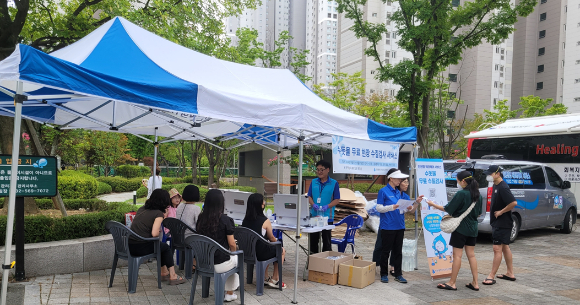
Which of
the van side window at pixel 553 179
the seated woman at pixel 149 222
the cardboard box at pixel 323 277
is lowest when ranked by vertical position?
the cardboard box at pixel 323 277

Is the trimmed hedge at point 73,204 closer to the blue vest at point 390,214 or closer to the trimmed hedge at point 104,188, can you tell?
the blue vest at point 390,214

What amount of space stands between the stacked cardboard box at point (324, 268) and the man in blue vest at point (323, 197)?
0.50 meters

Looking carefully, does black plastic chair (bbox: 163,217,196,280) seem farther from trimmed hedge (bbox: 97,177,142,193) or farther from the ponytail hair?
trimmed hedge (bbox: 97,177,142,193)

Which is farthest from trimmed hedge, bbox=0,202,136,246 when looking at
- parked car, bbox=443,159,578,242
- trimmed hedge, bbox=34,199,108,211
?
parked car, bbox=443,159,578,242

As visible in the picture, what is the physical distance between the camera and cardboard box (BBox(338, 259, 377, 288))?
6.14 metres

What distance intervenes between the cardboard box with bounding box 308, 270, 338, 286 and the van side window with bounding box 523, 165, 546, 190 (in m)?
6.62

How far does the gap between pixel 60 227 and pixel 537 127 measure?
45.0ft

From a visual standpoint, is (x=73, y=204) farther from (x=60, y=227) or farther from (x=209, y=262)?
(x=209, y=262)

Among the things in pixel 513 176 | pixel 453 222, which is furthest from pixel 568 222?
pixel 453 222

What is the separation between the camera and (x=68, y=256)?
20.4 feet

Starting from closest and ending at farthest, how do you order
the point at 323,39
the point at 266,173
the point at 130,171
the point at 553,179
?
the point at 553,179, the point at 266,173, the point at 130,171, the point at 323,39

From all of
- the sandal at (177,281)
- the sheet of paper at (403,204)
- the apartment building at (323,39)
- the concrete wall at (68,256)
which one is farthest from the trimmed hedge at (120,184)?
the apartment building at (323,39)

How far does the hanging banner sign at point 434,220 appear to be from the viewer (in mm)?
6738

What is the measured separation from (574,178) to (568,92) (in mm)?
42151
